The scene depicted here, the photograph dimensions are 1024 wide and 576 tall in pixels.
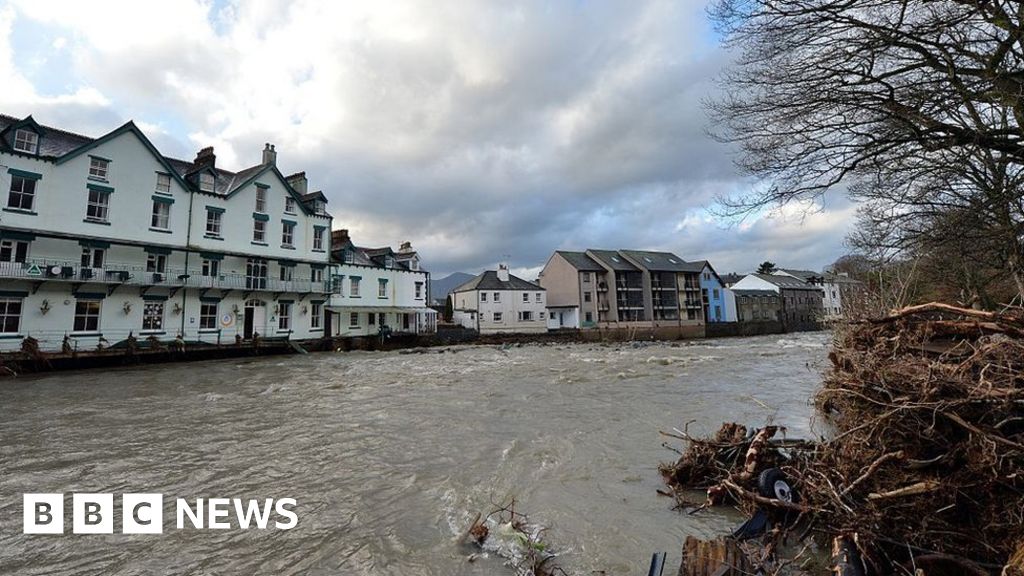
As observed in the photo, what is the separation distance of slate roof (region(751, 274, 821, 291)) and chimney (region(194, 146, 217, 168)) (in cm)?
7929

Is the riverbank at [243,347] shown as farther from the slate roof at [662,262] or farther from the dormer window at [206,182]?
the slate roof at [662,262]

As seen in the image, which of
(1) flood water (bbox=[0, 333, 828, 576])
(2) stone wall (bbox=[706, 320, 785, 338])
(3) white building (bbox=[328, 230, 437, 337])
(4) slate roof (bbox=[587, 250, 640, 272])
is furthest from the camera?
(4) slate roof (bbox=[587, 250, 640, 272])

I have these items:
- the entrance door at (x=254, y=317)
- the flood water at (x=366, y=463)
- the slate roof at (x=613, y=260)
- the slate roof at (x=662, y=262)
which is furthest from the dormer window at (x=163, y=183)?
the slate roof at (x=662, y=262)

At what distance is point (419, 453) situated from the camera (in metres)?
7.07

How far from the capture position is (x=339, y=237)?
115 ft

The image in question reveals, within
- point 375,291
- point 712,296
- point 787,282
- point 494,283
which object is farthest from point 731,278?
point 375,291

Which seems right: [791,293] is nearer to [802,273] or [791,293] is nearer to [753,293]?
[753,293]

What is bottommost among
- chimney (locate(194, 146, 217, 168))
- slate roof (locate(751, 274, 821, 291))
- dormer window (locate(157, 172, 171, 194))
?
slate roof (locate(751, 274, 821, 291))

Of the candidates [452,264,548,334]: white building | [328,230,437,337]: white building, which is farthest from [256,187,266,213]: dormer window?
[452,264,548,334]: white building

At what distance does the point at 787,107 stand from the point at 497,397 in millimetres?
9155

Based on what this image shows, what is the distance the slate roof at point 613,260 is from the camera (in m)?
57.6

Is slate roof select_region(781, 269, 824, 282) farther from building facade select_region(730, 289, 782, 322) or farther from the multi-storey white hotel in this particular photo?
the multi-storey white hotel

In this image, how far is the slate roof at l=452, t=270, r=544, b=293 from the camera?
1929 inches

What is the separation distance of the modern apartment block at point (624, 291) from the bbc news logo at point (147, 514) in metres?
47.8
